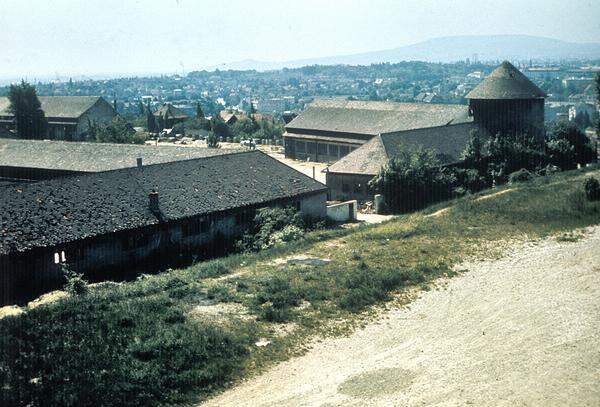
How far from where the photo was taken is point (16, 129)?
78062 mm

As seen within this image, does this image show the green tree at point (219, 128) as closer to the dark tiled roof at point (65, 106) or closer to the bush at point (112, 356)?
the dark tiled roof at point (65, 106)

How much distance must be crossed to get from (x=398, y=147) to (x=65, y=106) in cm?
5691

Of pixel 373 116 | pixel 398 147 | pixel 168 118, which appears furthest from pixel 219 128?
pixel 398 147

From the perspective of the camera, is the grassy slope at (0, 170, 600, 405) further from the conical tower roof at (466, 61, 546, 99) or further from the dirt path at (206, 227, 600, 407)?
the conical tower roof at (466, 61, 546, 99)

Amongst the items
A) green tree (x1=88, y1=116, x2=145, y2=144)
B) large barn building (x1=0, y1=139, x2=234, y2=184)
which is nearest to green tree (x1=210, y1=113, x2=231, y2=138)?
green tree (x1=88, y1=116, x2=145, y2=144)

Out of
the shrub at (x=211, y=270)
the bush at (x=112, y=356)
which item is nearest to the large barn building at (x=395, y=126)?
the shrub at (x=211, y=270)

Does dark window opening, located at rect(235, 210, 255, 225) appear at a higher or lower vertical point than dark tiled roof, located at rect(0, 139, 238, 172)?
lower

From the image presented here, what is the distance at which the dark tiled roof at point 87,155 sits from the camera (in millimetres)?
45812

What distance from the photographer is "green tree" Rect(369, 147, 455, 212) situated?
134ft

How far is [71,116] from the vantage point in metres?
84.4

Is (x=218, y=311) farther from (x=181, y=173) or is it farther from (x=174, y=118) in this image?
(x=174, y=118)

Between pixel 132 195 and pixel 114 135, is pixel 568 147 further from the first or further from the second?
pixel 114 135

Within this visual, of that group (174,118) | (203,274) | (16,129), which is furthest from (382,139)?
(174,118)

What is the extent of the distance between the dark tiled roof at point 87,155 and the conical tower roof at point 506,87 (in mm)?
21565
